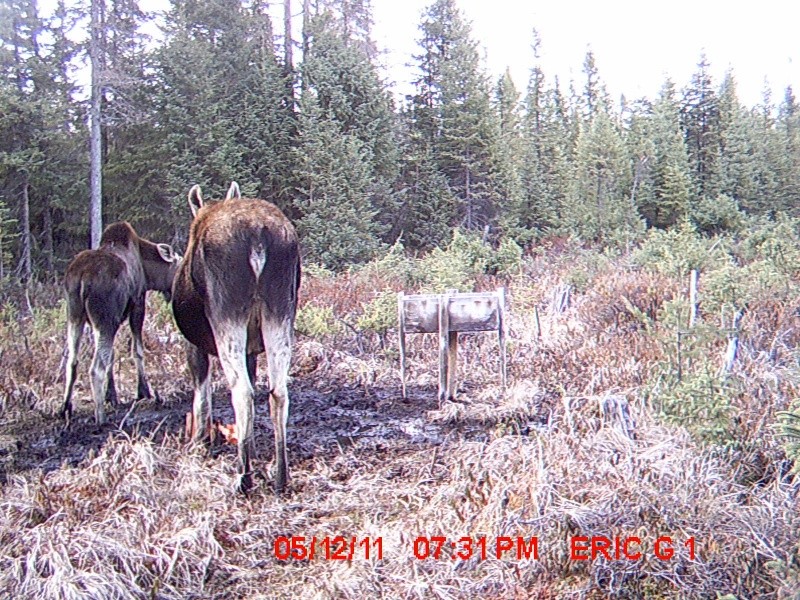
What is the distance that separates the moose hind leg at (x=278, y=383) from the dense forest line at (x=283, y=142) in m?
13.5

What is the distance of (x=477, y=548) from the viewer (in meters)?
3.58

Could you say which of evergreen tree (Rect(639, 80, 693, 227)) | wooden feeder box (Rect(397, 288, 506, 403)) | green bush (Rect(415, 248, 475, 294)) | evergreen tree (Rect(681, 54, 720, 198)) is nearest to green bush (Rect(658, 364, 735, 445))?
wooden feeder box (Rect(397, 288, 506, 403))

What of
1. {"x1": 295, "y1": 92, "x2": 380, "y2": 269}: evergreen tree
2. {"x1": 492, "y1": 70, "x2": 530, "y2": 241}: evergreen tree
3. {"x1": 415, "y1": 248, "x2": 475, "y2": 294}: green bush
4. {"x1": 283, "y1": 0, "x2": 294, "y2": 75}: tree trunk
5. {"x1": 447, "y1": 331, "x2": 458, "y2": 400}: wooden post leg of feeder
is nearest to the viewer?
{"x1": 447, "y1": 331, "x2": 458, "y2": 400}: wooden post leg of feeder

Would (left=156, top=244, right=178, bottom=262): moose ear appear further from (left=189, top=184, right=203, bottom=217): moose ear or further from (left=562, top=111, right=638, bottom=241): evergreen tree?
(left=562, top=111, right=638, bottom=241): evergreen tree

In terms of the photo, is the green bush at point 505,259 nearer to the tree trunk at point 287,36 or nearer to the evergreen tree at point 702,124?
the tree trunk at point 287,36

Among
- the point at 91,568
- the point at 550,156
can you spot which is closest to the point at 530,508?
the point at 91,568

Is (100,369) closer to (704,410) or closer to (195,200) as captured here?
(195,200)

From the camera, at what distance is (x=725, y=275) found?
759 cm

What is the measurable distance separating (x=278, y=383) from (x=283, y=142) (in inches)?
775

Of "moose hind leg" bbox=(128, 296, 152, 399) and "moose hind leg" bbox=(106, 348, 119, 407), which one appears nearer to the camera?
"moose hind leg" bbox=(106, 348, 119, 407)

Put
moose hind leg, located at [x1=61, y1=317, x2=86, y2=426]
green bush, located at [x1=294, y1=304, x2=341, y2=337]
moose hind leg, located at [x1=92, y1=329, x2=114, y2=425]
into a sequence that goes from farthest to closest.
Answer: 1. green bush, located at [x1=294, y1=304, x2=341, y2=337]
2. moose hind leg, located at [x1=61, y1=317, x2=86, y2=426]
3. moose hind leg, located at [x1=92, y1=329, x2=114, y2=425]

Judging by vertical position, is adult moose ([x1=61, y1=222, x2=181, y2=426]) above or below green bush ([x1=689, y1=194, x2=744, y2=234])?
below

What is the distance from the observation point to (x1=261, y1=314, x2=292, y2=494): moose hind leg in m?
4.69

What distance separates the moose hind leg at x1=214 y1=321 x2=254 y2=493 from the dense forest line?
43.8ft
